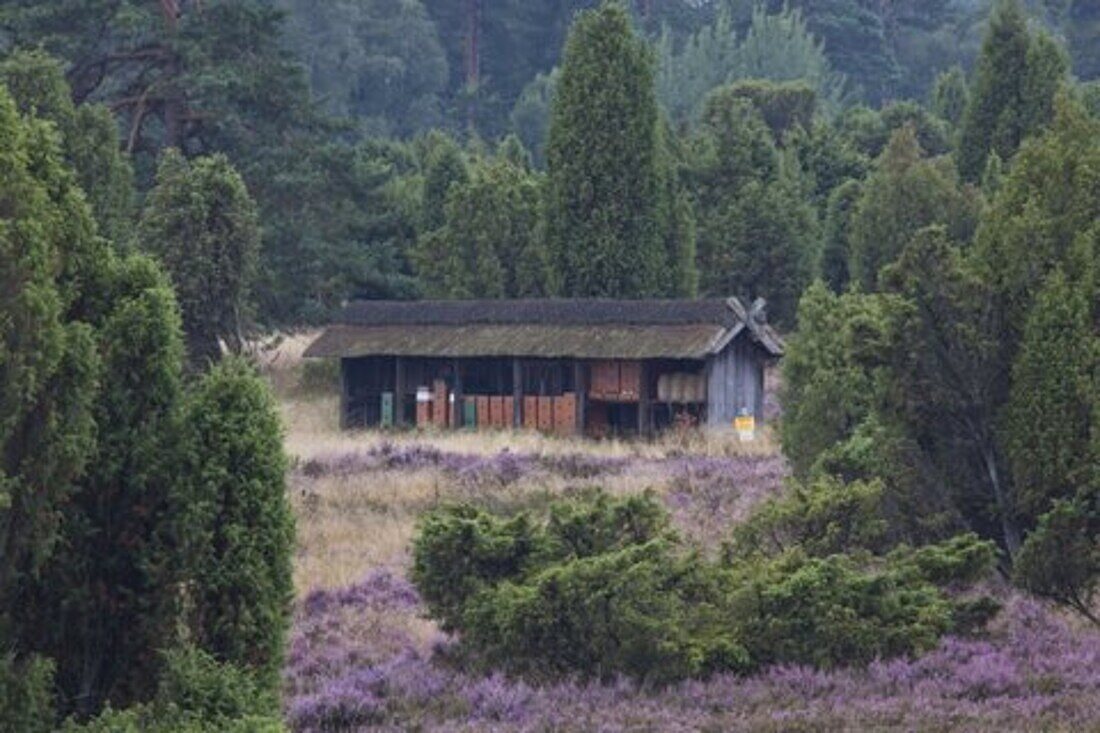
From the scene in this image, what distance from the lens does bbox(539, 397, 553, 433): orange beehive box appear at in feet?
141

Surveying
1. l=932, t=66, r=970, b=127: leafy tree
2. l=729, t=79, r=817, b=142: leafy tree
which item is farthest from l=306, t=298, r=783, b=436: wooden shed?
l=729, t=79, r=817, b=142: leafy tree

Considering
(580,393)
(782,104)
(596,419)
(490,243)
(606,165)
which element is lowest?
(596,419)

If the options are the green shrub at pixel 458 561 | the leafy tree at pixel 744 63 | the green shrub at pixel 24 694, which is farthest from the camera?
the leafy tree at pixel 744 63

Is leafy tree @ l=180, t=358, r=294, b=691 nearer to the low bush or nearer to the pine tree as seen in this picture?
the low bush

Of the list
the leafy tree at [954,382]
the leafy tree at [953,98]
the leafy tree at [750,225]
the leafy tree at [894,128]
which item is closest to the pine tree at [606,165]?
the leafy tree at [750,225]

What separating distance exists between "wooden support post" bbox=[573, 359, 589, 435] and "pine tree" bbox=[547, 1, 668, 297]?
4.49 meters

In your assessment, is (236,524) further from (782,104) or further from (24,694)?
(782,104)

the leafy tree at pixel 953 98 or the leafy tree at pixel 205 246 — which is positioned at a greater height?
the leafy tree at pixel 953 98

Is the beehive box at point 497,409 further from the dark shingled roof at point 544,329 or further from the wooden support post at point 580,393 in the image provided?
the wooden support post at point 580,393

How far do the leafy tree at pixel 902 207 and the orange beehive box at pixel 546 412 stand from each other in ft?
25.8

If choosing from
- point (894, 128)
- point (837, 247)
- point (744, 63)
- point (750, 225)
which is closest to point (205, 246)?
point (750, 225)

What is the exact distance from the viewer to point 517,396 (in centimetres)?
4325

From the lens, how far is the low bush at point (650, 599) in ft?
58.3

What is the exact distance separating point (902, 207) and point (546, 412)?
31.5ft
